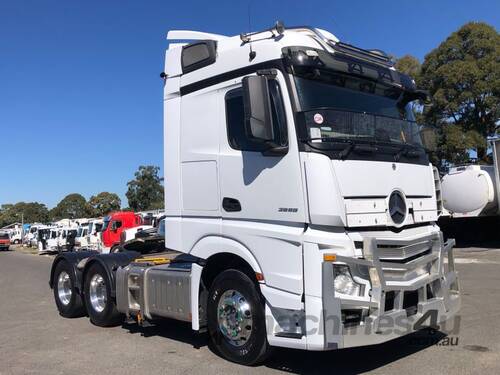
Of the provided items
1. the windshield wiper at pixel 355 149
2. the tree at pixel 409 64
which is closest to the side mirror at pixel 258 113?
the windshield wiper at pixel 355 149

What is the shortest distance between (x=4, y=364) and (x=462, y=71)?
2452 cm

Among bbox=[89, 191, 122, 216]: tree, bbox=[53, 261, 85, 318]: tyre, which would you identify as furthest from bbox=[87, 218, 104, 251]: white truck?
bbox=[89, 191, 122, 216]: tree

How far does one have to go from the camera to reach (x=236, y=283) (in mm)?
5688

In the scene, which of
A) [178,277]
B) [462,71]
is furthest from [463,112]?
[178,277]

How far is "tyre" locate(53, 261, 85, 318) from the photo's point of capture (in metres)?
9.18

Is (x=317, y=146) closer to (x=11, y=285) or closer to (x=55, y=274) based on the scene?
(x=55, y=274)

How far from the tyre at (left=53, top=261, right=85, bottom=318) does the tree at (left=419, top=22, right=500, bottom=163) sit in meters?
20.0

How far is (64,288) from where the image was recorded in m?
9.59

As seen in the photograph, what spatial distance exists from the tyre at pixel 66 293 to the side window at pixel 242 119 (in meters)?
4.90

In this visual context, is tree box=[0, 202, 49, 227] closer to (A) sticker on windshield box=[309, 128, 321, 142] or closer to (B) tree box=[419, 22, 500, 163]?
(B) tree box=[419, 22, 500, 163]

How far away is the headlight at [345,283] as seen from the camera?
15.9 feet

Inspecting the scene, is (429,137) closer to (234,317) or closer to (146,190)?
(234,317)

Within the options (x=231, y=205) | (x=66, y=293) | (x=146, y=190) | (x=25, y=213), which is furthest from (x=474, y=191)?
(x=25, y=213)

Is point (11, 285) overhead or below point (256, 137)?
below
